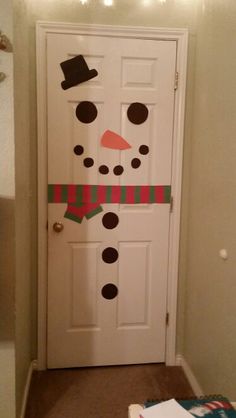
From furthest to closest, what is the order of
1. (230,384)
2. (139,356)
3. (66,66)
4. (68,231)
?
(139,356) < (68,231) < (66,66) < (230,384)

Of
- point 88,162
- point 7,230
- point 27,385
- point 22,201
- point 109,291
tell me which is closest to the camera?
point 7,230

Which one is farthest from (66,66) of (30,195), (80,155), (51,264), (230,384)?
(230,384)

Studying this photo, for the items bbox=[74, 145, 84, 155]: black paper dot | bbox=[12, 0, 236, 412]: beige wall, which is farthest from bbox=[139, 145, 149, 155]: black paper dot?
bbox=[74, 145, 84, 155]: black paper dot

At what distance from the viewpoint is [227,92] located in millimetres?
1667

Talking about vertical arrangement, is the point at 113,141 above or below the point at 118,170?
above

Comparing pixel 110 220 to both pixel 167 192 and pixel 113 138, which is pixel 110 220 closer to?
pixel 167 192

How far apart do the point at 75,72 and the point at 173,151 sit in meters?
0.74

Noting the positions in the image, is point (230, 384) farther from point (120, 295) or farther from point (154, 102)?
point (154, 102)

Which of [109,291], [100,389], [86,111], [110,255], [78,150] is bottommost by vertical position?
[100,389]

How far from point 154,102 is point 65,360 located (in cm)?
169

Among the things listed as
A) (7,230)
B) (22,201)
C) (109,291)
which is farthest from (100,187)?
(7,230)

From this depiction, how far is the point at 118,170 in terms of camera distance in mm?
2139

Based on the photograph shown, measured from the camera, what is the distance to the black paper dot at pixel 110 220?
2.17 meters

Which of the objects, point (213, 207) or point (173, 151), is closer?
point (213, 207)
